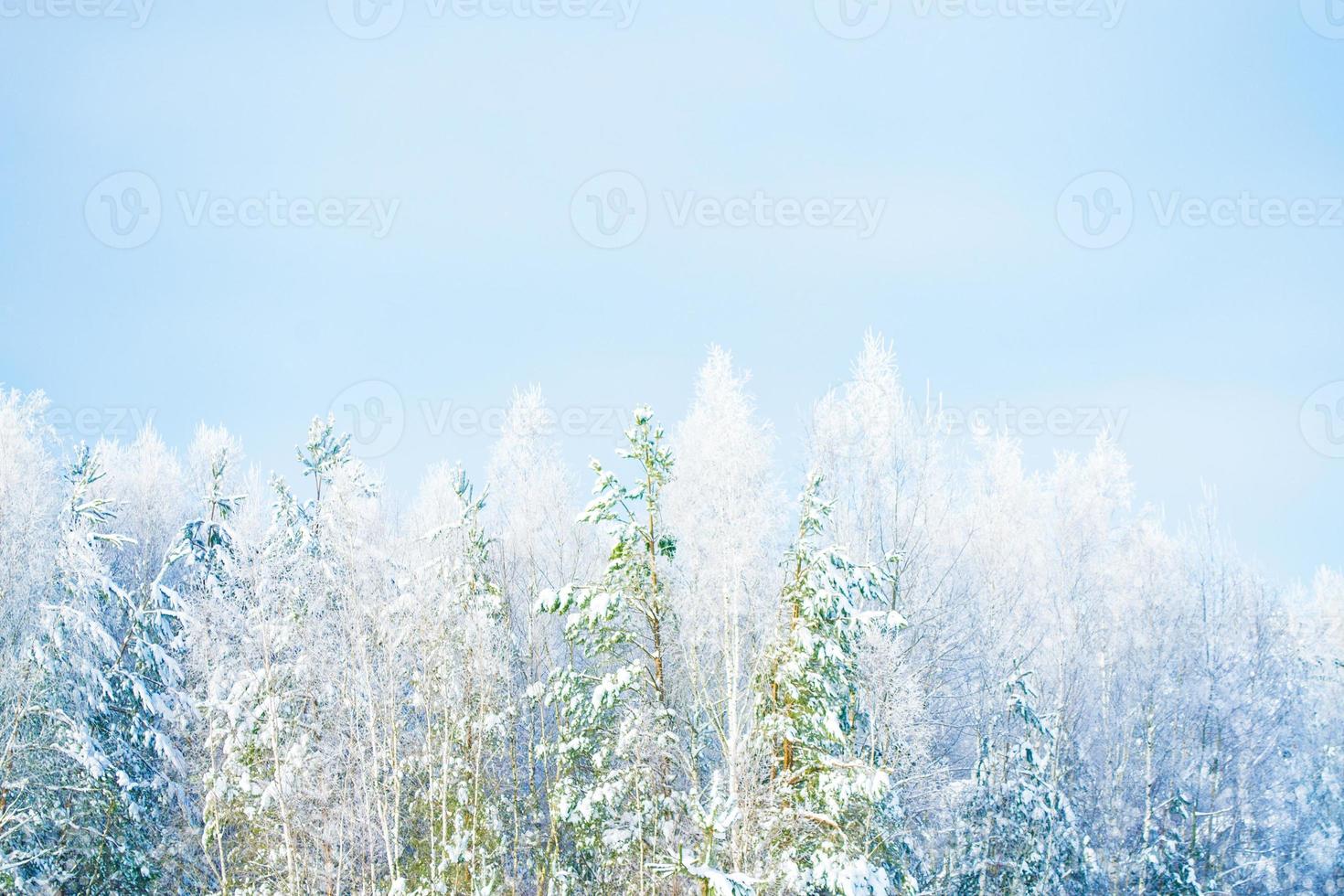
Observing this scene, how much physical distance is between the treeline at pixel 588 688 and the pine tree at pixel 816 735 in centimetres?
7

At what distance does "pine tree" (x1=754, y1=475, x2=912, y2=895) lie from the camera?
14.3 m

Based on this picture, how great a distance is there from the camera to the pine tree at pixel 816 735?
563 inches

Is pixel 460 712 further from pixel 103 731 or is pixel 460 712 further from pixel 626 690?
pixel 103 731

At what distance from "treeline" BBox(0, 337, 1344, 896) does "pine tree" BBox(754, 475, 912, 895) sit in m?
0.07

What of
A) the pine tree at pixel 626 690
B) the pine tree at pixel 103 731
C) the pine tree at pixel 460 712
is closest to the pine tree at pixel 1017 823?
the pine tree at pixel 626 690

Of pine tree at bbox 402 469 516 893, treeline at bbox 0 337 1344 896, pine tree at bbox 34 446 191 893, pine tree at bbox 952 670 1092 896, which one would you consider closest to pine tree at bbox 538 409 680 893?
treeline at bbox 0 337 1344 896

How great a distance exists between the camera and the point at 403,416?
36500 mm

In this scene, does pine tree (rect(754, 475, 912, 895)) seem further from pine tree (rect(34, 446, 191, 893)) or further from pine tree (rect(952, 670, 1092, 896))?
pine tree (rect(34, 446, 191, 893))

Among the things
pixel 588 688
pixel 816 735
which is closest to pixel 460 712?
pixel 588 688

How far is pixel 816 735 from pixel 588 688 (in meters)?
5.20

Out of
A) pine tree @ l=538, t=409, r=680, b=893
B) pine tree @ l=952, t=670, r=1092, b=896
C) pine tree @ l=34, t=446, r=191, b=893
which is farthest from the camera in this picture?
pine tree @ l=952, t=670, r=1092, b=896

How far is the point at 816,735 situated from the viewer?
1598cm

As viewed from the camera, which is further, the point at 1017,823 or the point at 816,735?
the point at 1017,823

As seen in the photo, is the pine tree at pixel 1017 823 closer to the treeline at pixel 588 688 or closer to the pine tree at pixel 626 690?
the treeline at pixel 588 688
